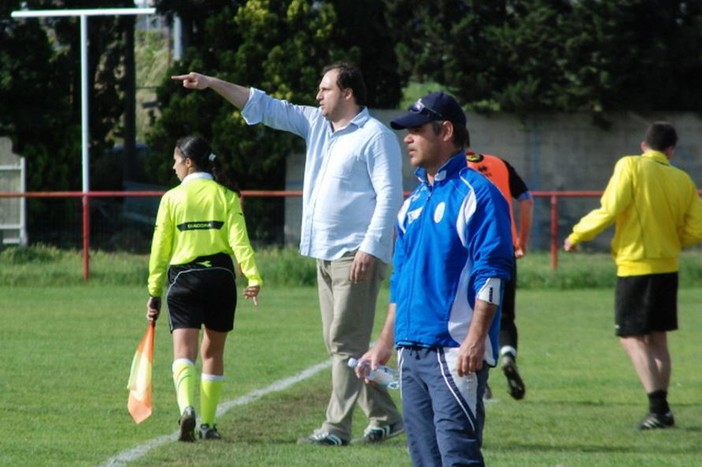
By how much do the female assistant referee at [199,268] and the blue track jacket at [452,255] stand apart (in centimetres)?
310

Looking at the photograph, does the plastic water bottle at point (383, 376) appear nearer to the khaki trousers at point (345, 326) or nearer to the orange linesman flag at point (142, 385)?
the khaki trousers at point (345, 326)

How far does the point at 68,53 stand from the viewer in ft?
103

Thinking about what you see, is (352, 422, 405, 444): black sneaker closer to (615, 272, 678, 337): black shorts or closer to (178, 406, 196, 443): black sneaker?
(178, 406, 196, 443): black sneaker

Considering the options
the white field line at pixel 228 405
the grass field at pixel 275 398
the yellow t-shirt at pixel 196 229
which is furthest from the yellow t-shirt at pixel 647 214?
the white field line at pixel 228 405

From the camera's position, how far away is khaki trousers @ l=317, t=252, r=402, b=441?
27.9 feet

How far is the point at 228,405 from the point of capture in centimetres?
1034

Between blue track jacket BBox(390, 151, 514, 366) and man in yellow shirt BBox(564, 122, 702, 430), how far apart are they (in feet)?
12.6

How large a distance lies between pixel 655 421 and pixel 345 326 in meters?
2.37

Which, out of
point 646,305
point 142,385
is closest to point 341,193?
point 142,385

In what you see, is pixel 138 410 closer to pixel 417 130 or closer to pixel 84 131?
pixel 417 130

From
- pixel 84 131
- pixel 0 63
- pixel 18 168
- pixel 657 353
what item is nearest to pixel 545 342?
pixel 657 353

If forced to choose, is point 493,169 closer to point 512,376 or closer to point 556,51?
point 512,376

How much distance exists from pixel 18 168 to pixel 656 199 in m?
19.1

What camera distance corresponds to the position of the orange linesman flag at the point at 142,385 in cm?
892
